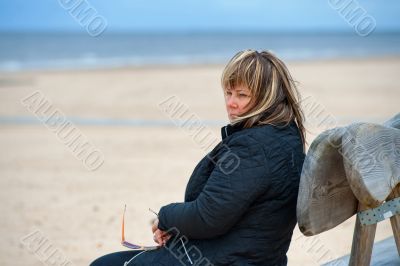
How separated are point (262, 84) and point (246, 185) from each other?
0.43 meters

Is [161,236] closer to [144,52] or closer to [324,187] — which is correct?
[324,187]

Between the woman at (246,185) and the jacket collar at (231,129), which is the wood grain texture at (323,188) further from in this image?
the jacket collar at (231,129)

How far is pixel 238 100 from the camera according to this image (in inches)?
102

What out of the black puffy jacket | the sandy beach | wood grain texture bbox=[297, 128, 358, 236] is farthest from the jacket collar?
the sandy beach

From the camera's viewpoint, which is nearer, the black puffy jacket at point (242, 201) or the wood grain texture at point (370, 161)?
the wood grain texture at point (370, 161)

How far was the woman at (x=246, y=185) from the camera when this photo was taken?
238 cm

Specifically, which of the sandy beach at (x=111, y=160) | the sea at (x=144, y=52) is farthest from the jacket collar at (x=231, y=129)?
the sea at (x=144, y=52)

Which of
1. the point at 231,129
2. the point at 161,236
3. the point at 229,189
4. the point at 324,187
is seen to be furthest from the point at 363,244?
the point at 161,236

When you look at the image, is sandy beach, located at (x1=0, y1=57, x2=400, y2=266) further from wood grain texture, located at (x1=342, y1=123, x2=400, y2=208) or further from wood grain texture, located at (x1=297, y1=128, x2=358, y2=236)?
wood grain texture, located at (x1=342, y1=123, x2=400, y2=208)

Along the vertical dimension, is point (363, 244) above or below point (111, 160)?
below

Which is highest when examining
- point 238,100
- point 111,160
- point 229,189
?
point 111,160

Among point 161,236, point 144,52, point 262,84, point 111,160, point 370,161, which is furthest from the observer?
point 144,52

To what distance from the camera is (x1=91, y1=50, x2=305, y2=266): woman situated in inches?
93.8

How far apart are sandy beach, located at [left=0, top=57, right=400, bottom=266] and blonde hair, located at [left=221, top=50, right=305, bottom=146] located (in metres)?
2.96
